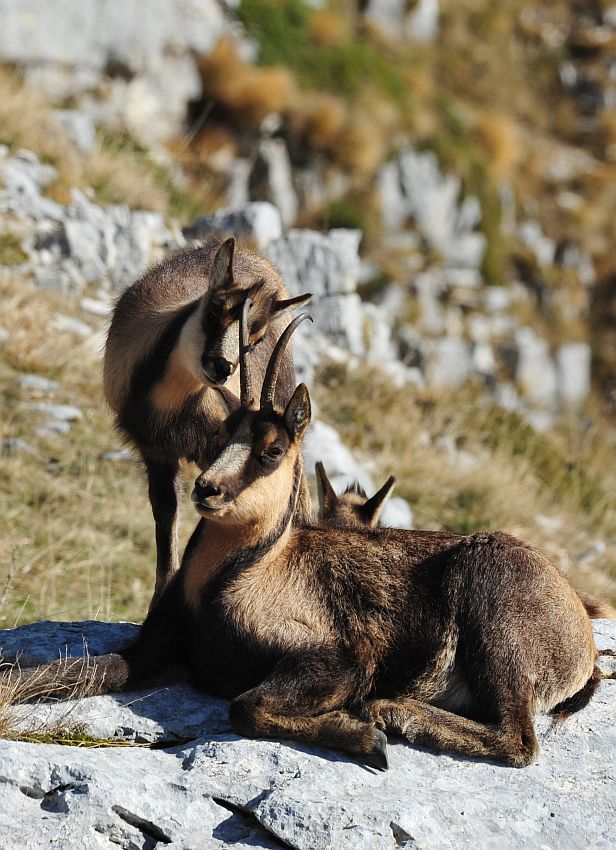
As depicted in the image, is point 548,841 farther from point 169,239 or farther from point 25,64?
point 25,64

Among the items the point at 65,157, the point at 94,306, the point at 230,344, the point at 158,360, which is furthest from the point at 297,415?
the point at 65,157

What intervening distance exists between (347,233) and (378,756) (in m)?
12.2

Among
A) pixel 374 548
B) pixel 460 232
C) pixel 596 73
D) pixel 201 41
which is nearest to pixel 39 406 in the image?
pixel 374 548

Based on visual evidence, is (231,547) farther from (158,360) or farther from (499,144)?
(499,144)

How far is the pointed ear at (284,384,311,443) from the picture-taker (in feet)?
16.1

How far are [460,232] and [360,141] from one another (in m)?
3.13

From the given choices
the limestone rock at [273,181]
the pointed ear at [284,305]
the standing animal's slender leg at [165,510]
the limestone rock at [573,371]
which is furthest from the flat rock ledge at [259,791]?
the limestone rock at [573,371]

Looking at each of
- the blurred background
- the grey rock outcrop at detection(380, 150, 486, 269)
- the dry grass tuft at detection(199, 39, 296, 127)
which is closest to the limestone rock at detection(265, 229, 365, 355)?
the blurred background

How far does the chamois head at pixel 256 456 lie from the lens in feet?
15.6

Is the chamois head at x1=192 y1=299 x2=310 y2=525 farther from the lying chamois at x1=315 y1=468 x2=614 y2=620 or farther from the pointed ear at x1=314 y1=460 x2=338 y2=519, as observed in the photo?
the pointed ear at x1=314 y1=460 x2=338 y2=519

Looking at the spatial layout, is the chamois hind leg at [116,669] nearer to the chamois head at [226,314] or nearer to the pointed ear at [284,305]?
the chamois head at [226,314]

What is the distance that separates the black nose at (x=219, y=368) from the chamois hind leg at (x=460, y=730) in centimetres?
199

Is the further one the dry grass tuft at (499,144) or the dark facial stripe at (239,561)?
the dry grass tuft at (499,144)

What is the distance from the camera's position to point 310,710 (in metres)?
4.87
